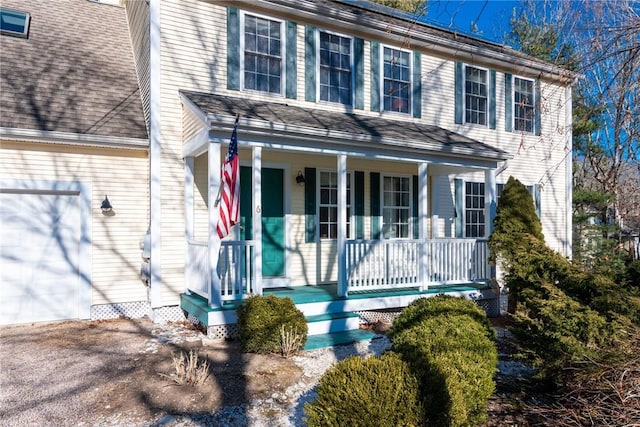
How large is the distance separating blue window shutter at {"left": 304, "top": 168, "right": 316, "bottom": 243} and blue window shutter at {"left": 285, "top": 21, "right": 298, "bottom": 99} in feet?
5.10

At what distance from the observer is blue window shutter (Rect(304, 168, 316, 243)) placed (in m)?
8.23

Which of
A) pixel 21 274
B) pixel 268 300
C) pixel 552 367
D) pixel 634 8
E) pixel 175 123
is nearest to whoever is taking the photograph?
pixel 552 367

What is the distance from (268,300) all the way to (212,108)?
2999 mm

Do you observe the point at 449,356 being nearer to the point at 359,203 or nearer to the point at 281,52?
the point at 359,203

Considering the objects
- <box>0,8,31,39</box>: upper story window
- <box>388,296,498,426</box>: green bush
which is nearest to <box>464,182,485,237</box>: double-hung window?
<box>388,296,498,426</box>: green bush

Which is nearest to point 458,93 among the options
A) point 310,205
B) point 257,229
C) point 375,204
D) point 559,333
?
point 375,204

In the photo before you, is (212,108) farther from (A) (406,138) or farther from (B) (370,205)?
(B) (370,205)

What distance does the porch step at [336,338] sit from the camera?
5848mm

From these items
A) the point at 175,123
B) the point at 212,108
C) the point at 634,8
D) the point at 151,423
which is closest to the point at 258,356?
the point at 151,423

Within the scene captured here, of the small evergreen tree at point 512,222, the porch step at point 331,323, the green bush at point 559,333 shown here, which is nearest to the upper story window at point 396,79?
the small evergreen tree at point 512,222

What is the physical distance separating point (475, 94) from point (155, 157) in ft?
25.8

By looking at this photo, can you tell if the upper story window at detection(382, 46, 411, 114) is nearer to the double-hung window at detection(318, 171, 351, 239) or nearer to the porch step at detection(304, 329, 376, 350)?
the double-hung window at detection(318, 171, 351, 239)

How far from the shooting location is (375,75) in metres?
9.09

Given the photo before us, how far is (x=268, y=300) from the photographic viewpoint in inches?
220
